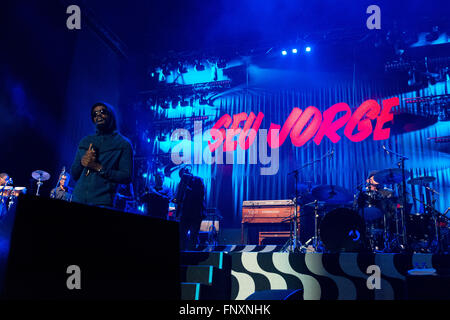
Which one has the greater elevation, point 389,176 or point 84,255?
point 389,176

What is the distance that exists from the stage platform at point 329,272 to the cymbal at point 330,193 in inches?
107

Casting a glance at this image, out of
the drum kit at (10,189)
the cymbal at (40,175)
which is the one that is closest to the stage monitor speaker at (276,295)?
the drum kit at (10,189)

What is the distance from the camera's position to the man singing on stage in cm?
291

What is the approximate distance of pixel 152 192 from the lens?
8422mm

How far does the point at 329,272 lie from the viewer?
4.05 metres

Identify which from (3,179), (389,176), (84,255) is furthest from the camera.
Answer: (3,179)

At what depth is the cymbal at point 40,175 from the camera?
9130 mm

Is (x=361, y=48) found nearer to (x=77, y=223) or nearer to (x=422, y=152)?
(x=422, y=152)

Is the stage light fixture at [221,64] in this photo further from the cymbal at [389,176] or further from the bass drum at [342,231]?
the bass drum at [342,231]

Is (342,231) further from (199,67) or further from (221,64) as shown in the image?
(199,67)

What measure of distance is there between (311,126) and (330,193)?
5.05m

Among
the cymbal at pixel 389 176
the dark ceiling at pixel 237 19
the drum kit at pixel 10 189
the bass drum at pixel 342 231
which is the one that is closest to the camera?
the bass drum at pixel 342 231

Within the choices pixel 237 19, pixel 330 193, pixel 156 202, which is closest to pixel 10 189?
pixel 156 202
